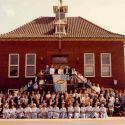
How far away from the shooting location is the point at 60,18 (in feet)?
131

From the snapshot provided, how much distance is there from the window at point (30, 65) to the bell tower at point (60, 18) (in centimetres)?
337

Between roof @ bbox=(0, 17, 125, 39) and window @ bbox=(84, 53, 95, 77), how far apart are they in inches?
71.8

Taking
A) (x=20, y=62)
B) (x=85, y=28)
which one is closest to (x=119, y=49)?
(x=85, y=28)

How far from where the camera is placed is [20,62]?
121ft

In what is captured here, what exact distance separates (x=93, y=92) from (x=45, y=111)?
4.78m

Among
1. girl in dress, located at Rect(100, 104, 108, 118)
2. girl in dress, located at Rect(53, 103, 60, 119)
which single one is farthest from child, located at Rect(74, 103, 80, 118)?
girl in dress, located at Rect(100, 104, 108, 118)

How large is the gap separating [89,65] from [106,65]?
1.58 meters

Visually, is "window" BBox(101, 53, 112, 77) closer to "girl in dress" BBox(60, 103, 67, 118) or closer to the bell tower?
the bell tower

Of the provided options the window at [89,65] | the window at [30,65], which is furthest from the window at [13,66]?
the window at [89,65]

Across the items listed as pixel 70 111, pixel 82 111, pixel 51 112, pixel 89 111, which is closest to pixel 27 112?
pixel 51 112

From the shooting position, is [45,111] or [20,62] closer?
[45,111]

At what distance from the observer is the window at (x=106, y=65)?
36.7 meters

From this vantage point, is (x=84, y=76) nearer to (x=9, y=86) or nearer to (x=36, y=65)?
(x=36, y=65)

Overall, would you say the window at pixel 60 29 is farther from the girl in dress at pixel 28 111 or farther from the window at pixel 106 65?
the girl in dress at pixel 28 111
